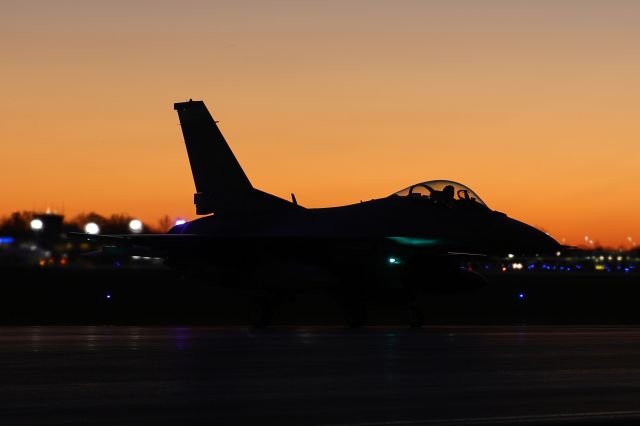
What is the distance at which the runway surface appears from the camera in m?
11.1

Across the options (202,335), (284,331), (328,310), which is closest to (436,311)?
(328,310)

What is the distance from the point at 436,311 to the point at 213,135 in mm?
9542

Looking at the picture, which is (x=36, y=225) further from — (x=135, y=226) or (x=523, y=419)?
(x=523, y=419)

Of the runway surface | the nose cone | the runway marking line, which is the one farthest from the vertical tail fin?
the runway marking line

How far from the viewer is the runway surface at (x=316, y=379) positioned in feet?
36.4

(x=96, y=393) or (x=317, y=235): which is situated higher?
(x=317, y=235)

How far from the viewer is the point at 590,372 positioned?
15.0 m

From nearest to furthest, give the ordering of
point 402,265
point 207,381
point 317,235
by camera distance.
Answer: point 207,381 < point 402,265 < point 317,235

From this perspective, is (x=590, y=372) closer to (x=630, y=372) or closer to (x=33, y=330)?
(x=630, y=372)

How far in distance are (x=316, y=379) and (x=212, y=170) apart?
57.1ft

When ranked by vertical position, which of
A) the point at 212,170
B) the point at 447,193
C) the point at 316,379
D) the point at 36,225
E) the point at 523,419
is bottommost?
the point at 523,419

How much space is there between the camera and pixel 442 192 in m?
26.6

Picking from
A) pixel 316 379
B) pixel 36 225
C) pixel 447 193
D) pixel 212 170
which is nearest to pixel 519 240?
pixel 447 193

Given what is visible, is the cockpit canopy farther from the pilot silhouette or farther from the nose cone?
the nose cone
